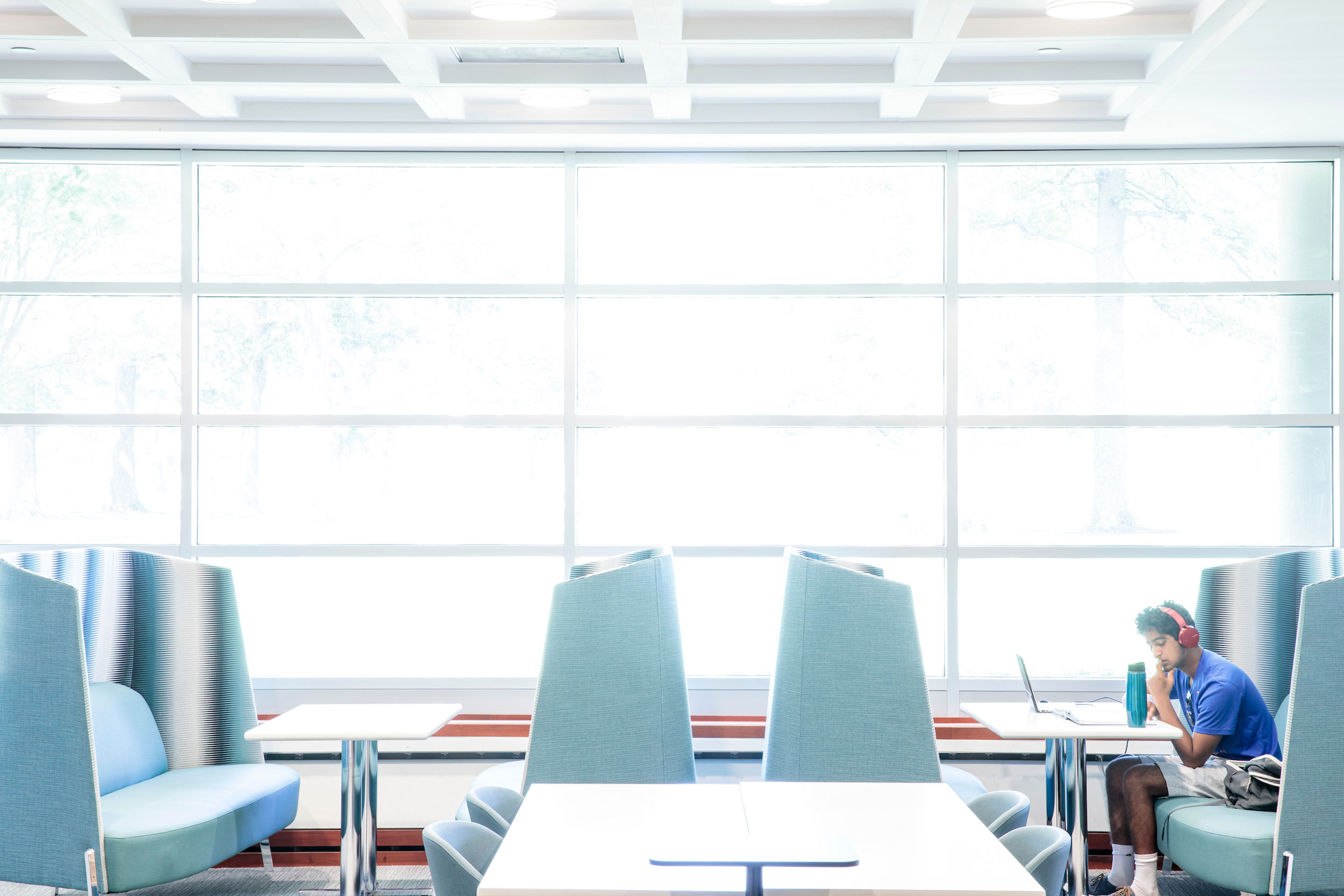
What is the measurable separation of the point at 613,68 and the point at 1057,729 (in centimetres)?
289

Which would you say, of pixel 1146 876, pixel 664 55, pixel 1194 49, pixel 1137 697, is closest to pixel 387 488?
pixel 664 55

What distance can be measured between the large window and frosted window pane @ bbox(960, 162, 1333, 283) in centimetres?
2

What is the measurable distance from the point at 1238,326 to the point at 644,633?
3.13 metres

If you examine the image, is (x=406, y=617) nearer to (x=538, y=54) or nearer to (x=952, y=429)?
(x=538, y=54)

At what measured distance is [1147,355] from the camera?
4.69 m

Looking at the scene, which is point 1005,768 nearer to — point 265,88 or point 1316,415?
point 1316,415

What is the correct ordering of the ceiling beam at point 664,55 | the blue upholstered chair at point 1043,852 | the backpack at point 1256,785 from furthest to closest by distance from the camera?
the backpack at point 1256,785
the ceiling beam at point 664,55
the blue upholstered chair at point 1043,852

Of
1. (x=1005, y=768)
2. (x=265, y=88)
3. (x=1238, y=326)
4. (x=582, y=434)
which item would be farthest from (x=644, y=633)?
(x=1238, y=326)

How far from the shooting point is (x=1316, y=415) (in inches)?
181

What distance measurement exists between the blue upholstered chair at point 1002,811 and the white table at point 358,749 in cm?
183

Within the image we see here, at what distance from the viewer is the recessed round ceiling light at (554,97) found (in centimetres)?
404

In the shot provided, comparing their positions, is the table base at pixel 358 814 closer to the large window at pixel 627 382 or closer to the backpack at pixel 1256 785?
the large window at pixel 627 382

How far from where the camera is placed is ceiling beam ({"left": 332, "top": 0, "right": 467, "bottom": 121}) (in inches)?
131

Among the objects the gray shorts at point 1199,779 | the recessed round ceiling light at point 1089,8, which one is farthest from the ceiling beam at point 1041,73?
the gray shorts at point 1199,779
